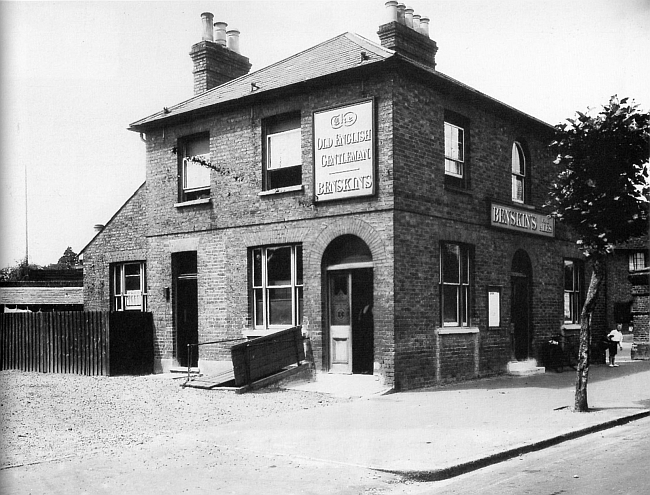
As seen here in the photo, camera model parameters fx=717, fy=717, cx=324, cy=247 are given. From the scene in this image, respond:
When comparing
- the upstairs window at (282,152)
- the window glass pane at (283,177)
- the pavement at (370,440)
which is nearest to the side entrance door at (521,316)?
the pavement at (370,440)

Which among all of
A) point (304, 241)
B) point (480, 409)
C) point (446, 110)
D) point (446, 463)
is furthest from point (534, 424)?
point (446, 110)

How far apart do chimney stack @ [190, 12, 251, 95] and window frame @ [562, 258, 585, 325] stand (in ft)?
37.3

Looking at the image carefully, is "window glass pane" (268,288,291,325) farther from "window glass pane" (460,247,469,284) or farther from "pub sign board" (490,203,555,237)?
"pub sign board" (490,203,555,237)

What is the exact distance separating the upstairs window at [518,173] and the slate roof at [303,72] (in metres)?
0.91

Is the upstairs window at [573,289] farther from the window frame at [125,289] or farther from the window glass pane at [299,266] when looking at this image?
the window frame at [125,289]

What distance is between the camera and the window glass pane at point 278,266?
16.5m

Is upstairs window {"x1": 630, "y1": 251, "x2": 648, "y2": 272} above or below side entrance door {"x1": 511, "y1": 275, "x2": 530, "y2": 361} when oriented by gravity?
above

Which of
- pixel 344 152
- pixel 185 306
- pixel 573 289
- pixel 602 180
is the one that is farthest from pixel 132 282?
pixel 602 180

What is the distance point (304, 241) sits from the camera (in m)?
15.9

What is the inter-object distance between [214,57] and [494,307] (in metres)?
10.7

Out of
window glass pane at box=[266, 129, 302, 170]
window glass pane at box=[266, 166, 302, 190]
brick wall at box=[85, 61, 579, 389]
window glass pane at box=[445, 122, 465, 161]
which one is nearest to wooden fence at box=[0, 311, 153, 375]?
brick wall at box=[85, 61, 579, 389]

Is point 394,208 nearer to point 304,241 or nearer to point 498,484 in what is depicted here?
point 304,241

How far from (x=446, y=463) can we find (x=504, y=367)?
33.7 feet

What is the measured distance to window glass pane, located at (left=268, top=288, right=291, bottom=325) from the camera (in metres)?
16.4
